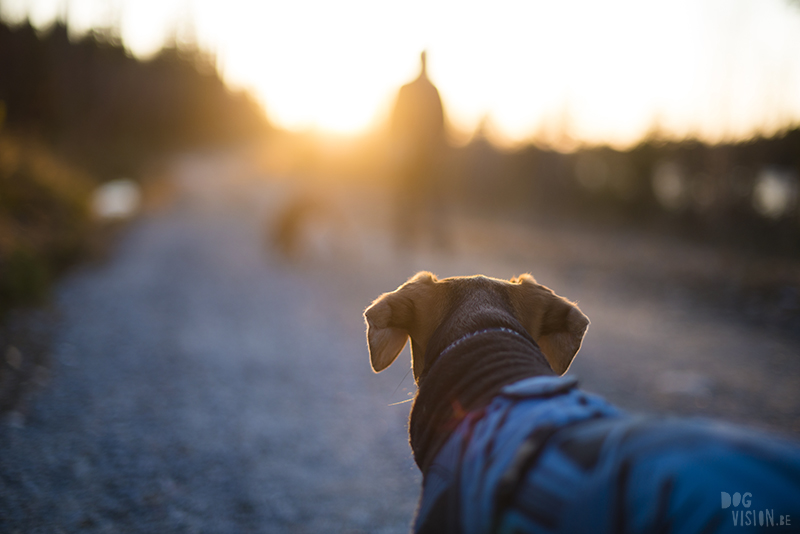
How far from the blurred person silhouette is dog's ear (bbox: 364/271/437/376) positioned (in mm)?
7901

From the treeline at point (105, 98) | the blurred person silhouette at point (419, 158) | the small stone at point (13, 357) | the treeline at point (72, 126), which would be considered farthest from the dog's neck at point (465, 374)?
the treeline at point (105, 98)

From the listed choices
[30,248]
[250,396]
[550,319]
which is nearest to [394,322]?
[550,319]

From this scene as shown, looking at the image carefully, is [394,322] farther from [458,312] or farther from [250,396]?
[250,396]

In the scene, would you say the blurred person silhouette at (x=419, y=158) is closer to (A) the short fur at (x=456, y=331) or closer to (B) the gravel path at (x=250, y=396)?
(B) the gravel path at (x=250, y=396)

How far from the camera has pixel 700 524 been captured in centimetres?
87

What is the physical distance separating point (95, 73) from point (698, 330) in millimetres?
33879

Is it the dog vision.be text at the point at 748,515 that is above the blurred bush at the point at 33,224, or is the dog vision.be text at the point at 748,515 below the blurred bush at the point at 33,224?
below

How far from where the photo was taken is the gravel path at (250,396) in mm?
2828

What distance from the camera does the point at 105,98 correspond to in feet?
90.7

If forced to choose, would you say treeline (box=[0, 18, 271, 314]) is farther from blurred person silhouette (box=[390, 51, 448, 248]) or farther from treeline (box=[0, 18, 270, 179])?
blurred person silhouette (box=[390, 51, 448, 248])

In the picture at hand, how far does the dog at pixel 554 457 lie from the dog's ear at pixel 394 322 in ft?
0.58

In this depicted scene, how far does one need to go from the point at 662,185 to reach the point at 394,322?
2000cm

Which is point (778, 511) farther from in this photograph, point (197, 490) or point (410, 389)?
point (410, 389)

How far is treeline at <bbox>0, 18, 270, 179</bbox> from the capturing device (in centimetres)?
1814
